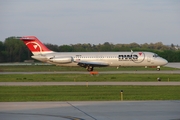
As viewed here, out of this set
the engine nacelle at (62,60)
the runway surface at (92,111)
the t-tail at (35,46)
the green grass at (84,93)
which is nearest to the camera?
the runway surface at (92,111)

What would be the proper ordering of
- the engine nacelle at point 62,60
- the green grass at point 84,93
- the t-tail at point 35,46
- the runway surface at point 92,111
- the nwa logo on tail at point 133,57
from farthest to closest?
the t-tail at point 35,46, the engine nacelle at point 62,60, the nwa logo on tail at point 133,57, the green grass at point 84,93, the runway surface at point 92,111

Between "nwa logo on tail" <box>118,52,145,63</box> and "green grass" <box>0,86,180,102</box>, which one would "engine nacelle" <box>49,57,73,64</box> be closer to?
"nwa logo on tail" <box>118,52,145,63</box>

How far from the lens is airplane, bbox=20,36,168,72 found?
2516 inches

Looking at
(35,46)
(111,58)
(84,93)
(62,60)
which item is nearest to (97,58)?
(111,58)

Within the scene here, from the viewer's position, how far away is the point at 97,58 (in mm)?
64938

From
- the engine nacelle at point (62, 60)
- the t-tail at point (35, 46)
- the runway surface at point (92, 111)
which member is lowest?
the runway surface at point (92, 111)

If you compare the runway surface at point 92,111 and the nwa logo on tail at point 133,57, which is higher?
the nwa logo on tail at point 133,57

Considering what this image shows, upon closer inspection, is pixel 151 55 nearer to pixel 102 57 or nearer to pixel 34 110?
pixel 102 57

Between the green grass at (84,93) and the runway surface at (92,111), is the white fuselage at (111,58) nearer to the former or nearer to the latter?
the green grass at (84,93)

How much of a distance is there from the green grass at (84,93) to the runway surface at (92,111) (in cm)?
393

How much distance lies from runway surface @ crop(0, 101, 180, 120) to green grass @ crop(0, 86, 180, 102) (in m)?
3.93

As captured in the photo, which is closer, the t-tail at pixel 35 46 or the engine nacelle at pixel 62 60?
the engine nacelle at pixel 62 60

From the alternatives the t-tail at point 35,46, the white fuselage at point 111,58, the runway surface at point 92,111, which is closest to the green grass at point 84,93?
the runway surface at point 92,111

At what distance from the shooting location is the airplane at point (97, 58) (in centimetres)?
6391
